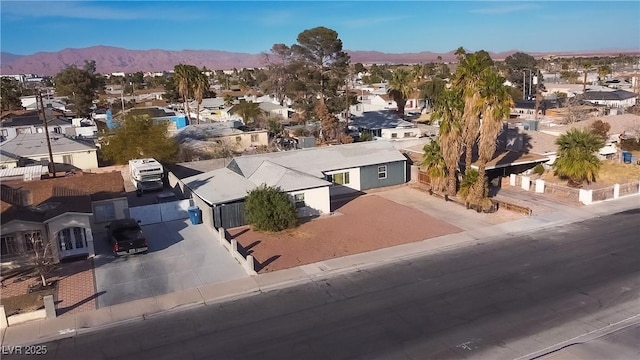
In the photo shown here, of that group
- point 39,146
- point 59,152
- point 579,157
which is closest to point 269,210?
point 579,157

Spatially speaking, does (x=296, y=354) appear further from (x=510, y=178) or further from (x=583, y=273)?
(x=510, y=178)

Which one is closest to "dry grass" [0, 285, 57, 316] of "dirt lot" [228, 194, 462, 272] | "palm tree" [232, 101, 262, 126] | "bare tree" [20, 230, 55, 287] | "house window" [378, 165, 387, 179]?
"bare tree" [20, 230, 55, 287]

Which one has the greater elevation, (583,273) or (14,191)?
(14,191)

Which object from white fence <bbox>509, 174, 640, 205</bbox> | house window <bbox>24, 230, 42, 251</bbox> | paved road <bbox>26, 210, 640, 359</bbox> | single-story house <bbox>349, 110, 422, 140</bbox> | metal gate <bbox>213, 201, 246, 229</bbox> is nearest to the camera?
paved road <bbox>26, 210, 640, 359</bbox>

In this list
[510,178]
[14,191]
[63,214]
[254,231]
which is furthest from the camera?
[510,178]

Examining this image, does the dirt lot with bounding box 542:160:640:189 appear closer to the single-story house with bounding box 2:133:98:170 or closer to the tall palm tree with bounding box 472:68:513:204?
the tall palm tree with bounding box 472:68:513:204

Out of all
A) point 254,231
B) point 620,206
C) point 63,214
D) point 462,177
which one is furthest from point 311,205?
point 620,206

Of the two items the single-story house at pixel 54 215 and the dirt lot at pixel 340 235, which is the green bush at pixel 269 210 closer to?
the dirt lot at pixel 340 235
